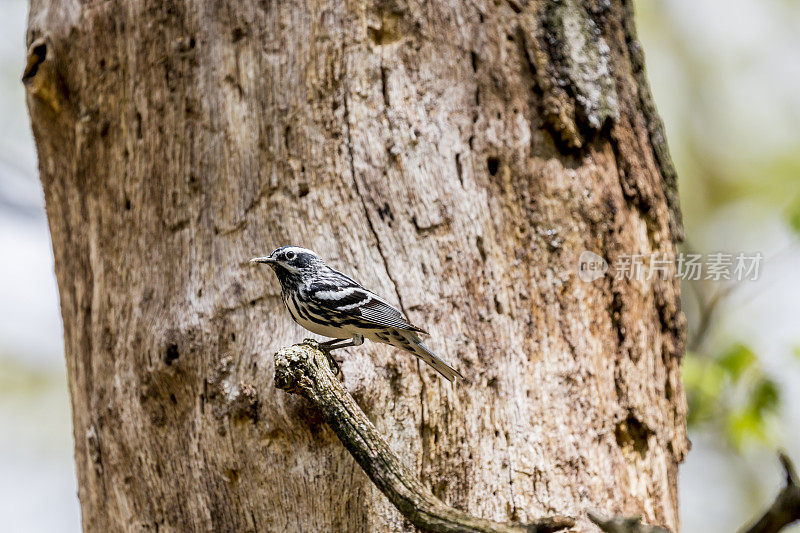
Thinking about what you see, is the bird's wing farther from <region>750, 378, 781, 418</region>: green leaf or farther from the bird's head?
<region>750, 378, 781, 418</region>: green leaf

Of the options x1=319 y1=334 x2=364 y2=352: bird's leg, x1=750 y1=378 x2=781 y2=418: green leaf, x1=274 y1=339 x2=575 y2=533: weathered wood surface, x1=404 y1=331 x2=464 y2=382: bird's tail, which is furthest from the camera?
x1=750 y1=378 x2=781 y2=418: green leaf

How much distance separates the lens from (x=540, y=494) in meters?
2.73

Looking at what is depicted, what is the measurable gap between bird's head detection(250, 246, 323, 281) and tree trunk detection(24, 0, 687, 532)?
0.13 m

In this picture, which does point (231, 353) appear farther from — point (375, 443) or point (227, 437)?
point (375, 443)

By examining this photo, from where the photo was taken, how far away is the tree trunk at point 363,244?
2.78 metres

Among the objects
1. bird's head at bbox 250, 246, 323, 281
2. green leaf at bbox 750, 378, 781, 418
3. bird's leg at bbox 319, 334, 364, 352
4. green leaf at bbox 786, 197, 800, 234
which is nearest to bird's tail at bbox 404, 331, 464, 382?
bird's leg at bbox 319, 334, 364, 352

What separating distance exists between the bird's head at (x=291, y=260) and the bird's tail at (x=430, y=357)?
0.45m

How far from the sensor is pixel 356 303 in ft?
9.18

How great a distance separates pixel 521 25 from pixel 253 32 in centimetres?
113

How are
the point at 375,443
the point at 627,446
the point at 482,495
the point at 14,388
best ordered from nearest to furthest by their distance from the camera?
the point at 375,443, the point at 482,495, the point at 627,446, the point at 14,388


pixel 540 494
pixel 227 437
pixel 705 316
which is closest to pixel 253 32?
pixel 227 437

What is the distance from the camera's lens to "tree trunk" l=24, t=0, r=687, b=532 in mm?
2775

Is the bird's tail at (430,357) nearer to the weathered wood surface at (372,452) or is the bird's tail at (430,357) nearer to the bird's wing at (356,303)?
the bird's wing at (356,303)

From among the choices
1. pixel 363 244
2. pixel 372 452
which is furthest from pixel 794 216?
pixel 372 452
